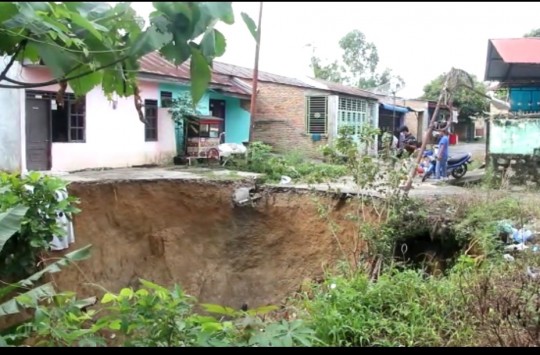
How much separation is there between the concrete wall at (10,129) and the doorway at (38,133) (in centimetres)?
38

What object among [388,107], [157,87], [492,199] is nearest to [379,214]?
[492,199]

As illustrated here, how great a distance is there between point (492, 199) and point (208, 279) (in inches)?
176

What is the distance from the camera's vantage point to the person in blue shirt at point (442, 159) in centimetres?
1070

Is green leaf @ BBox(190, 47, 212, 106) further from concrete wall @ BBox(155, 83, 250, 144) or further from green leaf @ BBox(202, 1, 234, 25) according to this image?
concrete wall @ BBox(155, 83, 250, 144)

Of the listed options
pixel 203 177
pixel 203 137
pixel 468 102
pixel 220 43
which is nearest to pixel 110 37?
pixel 220 43

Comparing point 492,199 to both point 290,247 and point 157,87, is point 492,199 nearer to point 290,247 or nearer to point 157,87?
point 290,247

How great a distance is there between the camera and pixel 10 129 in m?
9.09

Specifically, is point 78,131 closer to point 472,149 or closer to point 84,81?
point 84,81

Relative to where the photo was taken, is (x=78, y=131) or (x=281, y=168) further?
(x=78, y=131)

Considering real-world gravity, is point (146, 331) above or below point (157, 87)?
below

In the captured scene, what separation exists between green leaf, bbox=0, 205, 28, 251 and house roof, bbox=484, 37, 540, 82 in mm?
6254

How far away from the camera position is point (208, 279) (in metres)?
8.70

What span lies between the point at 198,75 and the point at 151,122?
34.0ft
